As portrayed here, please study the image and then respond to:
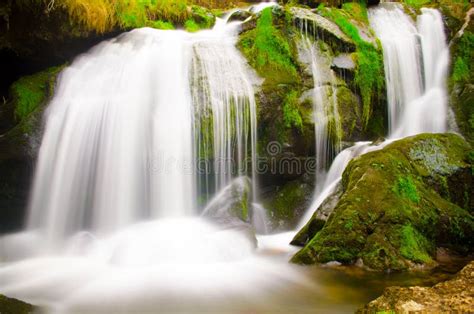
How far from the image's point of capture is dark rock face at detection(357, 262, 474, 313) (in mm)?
2520

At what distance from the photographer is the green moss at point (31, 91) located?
23.7 feet

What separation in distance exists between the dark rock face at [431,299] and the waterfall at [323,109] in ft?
15.9

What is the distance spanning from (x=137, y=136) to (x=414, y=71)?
634cm

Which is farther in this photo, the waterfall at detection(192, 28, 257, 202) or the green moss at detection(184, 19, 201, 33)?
the green moss at detection(184, 19, 201, 33)

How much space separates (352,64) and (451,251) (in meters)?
4.72

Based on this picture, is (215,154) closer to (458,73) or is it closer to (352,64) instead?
(352,64)

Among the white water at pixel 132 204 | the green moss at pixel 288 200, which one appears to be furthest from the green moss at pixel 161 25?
the green moss at pixel 288 200

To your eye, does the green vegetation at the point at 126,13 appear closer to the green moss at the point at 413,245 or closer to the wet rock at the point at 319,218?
the wet rock at the point at 319,218

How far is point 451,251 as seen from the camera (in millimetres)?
5000

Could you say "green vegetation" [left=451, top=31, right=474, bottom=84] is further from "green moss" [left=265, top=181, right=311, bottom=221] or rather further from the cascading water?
the cascading water

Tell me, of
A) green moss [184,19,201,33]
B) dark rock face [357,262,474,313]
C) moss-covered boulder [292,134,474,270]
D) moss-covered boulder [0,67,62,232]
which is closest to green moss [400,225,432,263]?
moss-covered boulder [292,134,474,270]

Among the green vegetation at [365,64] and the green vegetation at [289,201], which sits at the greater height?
the green vegetation at [365,64]

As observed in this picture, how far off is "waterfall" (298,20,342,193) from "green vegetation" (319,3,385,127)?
2.34 feet

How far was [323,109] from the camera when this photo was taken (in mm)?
7879
